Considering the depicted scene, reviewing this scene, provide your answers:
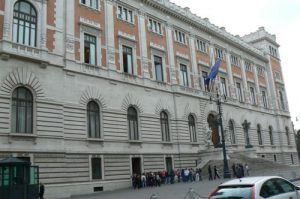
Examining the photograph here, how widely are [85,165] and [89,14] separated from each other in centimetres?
1363

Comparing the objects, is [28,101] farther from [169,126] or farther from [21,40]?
[169,126]

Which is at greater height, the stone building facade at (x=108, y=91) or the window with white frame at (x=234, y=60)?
the window with white frame at (x=234, y=60)

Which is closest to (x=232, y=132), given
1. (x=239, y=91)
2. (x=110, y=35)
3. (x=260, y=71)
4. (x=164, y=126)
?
(x=239, y=91)

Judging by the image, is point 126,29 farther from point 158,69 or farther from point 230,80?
point 230,80

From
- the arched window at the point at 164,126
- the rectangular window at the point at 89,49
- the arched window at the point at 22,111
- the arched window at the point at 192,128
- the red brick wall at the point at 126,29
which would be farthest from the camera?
the arched window at the point at 192,128

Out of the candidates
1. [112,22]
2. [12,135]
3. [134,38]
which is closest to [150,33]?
[134,38]

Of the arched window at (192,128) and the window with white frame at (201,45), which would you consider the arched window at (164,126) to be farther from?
the window with white frame at (201,45)

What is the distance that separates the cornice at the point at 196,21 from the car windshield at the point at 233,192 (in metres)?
31.4

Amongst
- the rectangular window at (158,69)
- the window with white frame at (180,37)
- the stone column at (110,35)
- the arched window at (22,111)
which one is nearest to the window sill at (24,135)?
the arched window at (22,111)

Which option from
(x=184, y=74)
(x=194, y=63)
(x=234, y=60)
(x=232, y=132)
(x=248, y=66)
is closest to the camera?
(x=184, y=74)

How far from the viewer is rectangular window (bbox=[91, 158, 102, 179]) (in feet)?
92.7

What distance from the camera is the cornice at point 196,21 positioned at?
131 feet

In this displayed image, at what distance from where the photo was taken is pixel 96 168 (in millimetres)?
28531

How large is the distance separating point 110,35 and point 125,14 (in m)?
3.98
